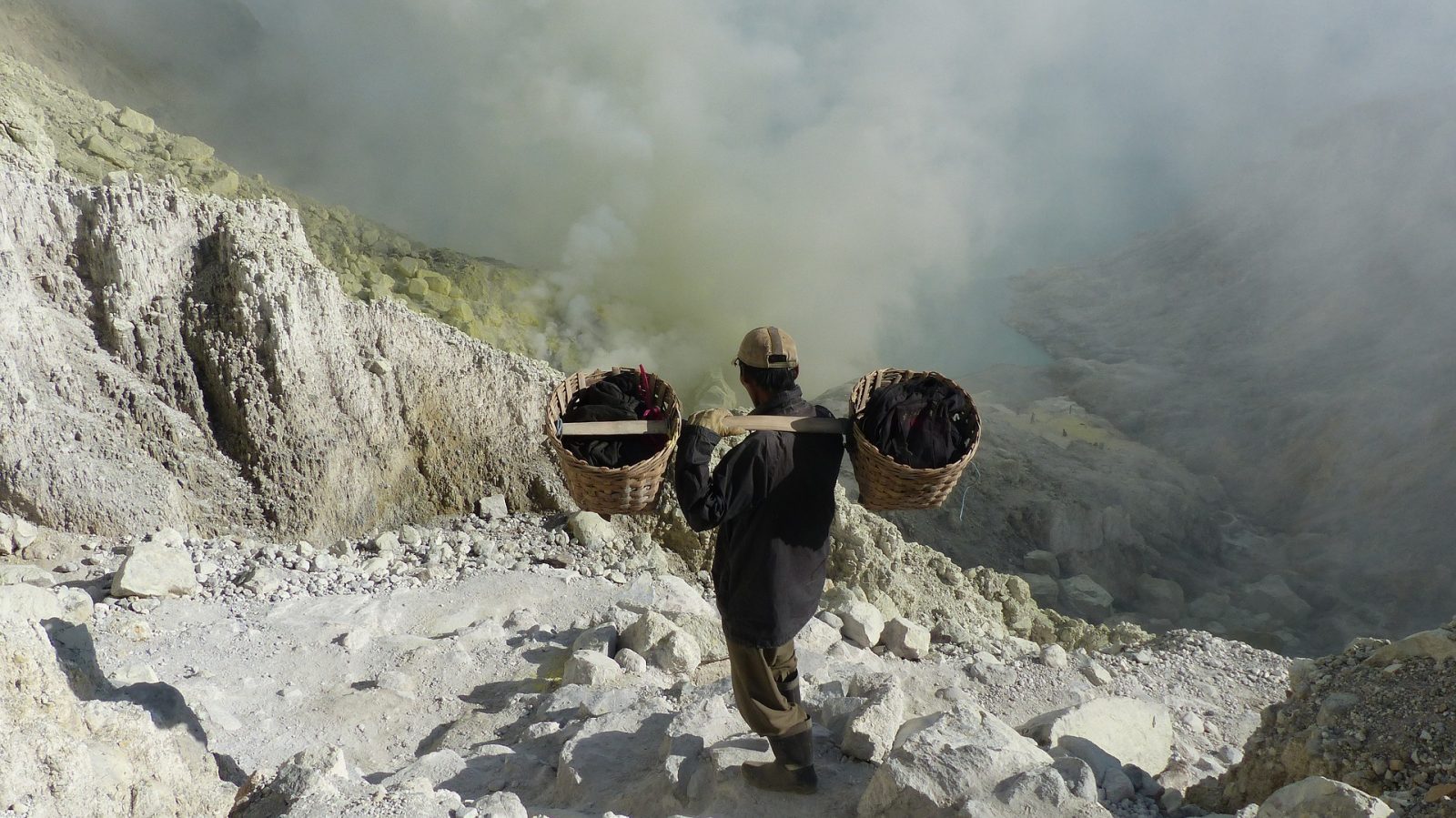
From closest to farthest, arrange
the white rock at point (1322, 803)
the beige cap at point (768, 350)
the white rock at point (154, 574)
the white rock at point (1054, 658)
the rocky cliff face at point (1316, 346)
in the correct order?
the white rock at point (1322, 803)
the beige cap at point (768, 350)
the white rock at point (154, 574)
the white rock at point (1054, 658)
the rocky cliff face at point (1316, 346)

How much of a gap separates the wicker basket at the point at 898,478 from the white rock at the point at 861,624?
226 cm

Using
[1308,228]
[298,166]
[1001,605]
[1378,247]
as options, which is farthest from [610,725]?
[1308,228]

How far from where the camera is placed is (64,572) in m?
4.50

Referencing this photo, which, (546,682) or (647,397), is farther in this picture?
(546,682)

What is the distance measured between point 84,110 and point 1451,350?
67.5ft

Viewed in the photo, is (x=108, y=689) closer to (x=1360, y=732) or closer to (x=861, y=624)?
(x=861, y=624)

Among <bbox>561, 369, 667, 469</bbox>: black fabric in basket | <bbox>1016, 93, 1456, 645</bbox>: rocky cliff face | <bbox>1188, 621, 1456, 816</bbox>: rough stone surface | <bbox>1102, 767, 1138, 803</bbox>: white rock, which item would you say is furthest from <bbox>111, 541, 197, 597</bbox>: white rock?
<bbox>1016, 93, 1456, 645</bbox>: rocky cliff face

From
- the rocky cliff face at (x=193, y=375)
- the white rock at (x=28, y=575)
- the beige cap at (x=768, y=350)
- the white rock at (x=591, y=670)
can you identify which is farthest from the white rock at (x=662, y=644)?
the white rock at (x=28, y=575)

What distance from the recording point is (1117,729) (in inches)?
145

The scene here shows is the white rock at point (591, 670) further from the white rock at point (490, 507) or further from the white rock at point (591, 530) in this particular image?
the white rock at point (490, 507)

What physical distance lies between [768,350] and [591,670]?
2039 mm

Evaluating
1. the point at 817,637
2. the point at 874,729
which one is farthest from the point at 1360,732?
the point at 817,637

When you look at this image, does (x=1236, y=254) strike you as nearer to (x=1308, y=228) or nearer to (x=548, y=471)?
(x=1308, y=228)

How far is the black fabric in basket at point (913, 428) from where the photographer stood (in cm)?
272
